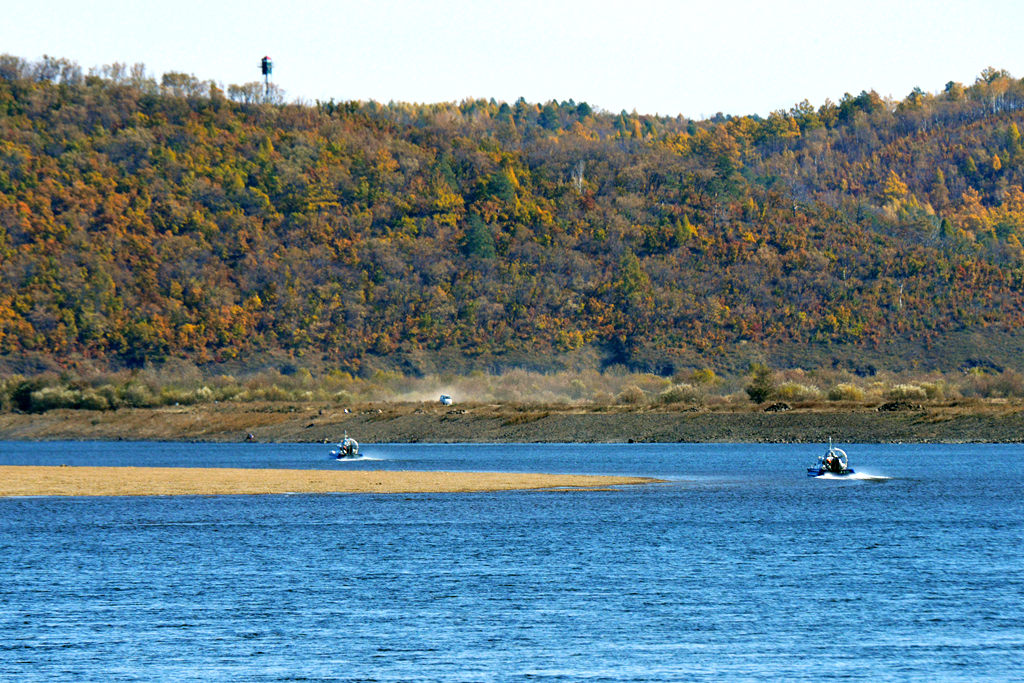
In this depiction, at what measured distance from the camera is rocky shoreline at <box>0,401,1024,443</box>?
14262 cm

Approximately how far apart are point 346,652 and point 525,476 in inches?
2448

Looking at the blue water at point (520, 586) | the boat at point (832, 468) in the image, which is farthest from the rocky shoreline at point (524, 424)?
the blue water at point (520, 586)

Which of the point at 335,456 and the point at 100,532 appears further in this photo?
the point at 335,456

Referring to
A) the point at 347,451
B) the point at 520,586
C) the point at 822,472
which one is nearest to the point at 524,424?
the point at 347,451

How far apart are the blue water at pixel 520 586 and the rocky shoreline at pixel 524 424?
60.7m

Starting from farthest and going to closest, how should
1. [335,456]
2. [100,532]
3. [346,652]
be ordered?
[335,456] → [100,532] → [346,652]

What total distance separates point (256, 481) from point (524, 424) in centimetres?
6979

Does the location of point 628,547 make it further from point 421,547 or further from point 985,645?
point 985,645

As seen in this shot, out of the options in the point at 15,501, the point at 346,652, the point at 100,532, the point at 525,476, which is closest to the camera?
the point at 346,652

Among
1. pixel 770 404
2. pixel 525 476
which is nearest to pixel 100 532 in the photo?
pixel 525 476

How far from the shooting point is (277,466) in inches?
4432

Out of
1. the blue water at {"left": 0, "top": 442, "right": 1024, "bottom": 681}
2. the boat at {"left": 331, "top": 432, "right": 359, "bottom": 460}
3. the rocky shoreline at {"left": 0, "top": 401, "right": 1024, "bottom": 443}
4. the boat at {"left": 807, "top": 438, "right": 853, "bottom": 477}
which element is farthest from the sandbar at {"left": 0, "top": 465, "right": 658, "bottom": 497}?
the rocky shoreline at {"left": 0, "top": 401, "right": 1024, "bottom": 443}

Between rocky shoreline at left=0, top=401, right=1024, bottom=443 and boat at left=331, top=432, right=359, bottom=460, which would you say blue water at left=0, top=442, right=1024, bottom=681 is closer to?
boat at left=331, top=432, right=359, bottom=460

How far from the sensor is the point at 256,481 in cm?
9119
